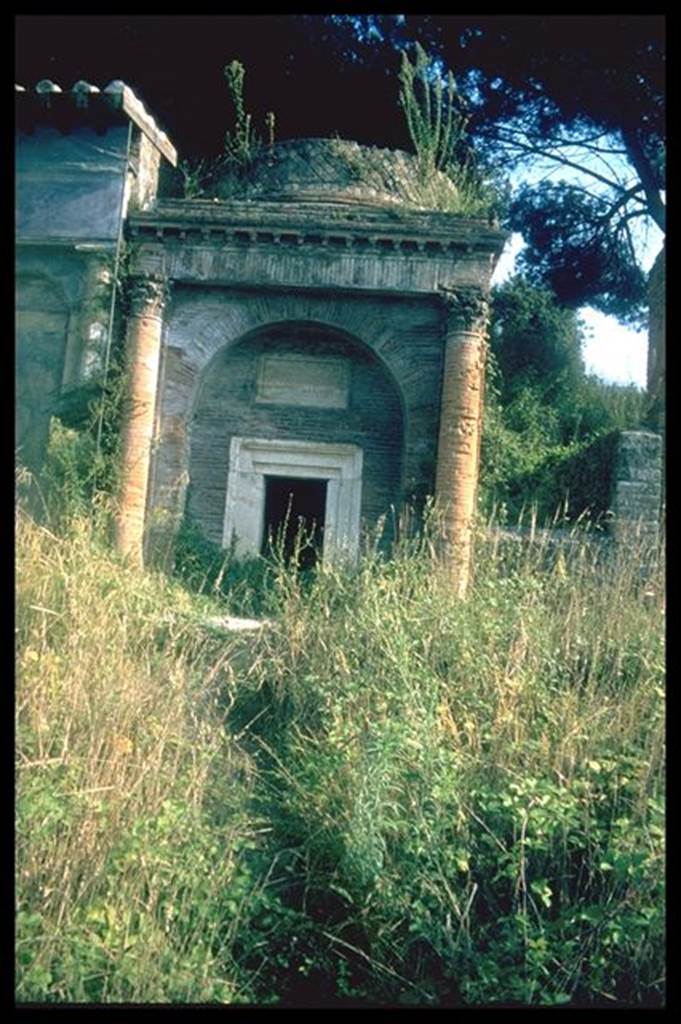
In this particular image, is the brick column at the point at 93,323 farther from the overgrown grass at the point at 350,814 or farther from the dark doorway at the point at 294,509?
the overgrown grass at the point at 350,814

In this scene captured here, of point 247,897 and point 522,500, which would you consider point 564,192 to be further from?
point 247,897

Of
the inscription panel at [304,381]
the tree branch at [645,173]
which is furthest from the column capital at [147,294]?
the tree branch at [645,173]

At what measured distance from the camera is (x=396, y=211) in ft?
35.5

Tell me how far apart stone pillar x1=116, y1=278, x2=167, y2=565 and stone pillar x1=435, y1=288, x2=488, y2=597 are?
340 cm

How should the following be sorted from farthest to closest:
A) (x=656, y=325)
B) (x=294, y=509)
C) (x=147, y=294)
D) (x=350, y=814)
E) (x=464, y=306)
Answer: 1. (x=656, y=325)
2. (x=294, y=509)
3. (x=147, y=294)
4. (x=464, y=306)
5. (x=350, y=814)

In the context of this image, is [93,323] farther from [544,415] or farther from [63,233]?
[544,415]

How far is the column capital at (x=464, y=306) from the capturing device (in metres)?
10.6

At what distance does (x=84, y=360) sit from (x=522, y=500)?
17.9 feet

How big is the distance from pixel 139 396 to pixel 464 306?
401cm

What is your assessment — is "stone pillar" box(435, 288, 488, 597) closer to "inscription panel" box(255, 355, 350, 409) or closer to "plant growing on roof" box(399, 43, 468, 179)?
"inscription panel" box(255, 355, 350, 409)

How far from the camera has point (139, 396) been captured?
10.5 m

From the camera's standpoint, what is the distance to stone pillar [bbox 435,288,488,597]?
33.8ft

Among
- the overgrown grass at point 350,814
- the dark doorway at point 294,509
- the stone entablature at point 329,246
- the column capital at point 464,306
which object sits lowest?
the overgrown grass at point 350,814

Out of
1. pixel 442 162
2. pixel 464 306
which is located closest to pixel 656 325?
pixel 442 162
